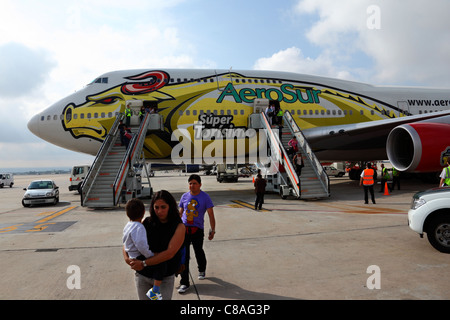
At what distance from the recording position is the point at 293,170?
522 inches

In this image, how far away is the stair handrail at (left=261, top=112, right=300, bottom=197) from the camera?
42.6ft

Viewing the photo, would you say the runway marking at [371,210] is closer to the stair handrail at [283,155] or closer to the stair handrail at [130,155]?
the stair handrail at [283,155]

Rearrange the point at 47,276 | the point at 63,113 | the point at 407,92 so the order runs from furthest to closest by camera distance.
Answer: the point at 407,92, the point at 63,113, the point at 47,276

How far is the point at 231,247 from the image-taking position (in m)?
6.20

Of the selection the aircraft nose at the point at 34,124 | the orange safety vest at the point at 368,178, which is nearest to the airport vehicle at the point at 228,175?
the aircraft nose at the point at 34,124

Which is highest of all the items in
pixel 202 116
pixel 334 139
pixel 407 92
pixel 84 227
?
pixel 407 92

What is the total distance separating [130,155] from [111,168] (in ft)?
3.62

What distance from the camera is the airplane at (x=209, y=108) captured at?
15266mm

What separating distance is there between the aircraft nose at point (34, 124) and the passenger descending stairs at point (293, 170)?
37.3 feet

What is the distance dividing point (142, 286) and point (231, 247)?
3.51 metres

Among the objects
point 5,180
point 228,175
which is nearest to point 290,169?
point 228,175

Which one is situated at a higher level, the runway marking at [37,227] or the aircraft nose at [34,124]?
the aircraft nose at [34,124]
